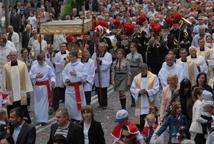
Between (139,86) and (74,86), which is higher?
(139,86)

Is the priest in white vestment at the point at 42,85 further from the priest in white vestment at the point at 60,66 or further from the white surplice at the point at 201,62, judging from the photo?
the white surplice at the point at 201,62

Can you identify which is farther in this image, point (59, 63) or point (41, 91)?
point (59, 63)

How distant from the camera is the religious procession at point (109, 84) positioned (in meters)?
13.0

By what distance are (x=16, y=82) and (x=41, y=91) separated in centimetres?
77

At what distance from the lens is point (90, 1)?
1575 inches

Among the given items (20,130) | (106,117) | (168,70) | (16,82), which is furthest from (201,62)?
(20,130)

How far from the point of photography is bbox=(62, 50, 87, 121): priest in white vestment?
18.8 meters

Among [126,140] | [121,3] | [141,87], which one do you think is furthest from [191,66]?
[121,3]

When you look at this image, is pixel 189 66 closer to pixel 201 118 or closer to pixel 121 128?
pixel 201 118

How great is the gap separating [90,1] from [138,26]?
14844 millimetres

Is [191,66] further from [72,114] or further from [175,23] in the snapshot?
[175,23]

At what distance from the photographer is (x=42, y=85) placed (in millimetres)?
19188

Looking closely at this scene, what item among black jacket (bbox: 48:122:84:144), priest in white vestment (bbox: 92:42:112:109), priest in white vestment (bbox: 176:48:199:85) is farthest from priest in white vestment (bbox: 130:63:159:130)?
black jacket (bbox: 48:122:84:144)

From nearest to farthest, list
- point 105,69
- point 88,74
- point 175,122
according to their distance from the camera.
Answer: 1. point 175,122
2. point 88,74
3. point 105,69
